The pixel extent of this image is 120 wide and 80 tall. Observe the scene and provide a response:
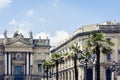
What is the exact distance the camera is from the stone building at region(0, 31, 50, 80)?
17388 centimetres

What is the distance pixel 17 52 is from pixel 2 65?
6.72 metres

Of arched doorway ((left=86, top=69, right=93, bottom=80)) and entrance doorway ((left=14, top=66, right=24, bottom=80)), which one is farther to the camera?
entrance doorway ((left=14, top=66, right=24, bottom=80))

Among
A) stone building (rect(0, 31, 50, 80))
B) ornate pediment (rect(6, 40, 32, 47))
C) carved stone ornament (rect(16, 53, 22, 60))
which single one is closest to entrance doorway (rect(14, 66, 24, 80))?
stone building (rect(0, 31, 50, 80))

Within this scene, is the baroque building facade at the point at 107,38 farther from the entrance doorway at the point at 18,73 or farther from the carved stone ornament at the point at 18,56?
the entrance doorway at the point at 18,73

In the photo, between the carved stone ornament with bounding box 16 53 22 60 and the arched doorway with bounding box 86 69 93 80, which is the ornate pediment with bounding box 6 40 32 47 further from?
the arched doorway with bounding box 86 69 93 80

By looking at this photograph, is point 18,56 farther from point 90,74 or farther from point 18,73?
point 90,74

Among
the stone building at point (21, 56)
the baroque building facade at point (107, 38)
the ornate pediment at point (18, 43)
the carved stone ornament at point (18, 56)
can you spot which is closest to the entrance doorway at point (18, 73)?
the stone building at point (21, 56)

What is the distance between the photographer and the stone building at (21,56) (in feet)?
570

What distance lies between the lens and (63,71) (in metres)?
166

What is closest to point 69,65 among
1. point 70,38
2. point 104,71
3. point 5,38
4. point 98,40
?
point 70,38

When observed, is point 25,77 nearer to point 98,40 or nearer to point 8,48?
point 8,48

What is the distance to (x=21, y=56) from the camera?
17625 centimetres

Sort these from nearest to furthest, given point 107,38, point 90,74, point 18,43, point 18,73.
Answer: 1. point 107,38
2. point 90,74
3. point 18,43
4. point 18,73

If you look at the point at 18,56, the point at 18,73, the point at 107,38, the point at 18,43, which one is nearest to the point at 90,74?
the point at 107,38
